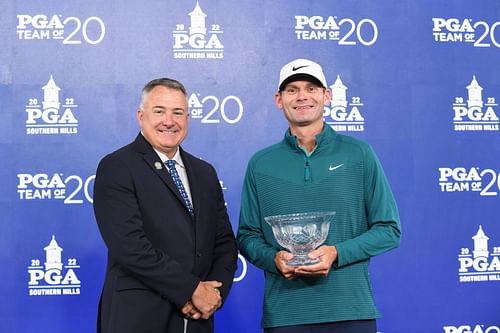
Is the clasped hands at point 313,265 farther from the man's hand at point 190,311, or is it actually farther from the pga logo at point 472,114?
the pga logo at point 472,114

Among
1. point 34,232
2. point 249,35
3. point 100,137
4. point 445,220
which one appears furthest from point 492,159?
point 34,232

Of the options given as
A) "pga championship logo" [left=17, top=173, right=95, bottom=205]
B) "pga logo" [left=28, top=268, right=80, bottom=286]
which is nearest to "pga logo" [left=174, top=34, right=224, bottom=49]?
"pga championship logo" [left=17, top=173, right=95, bottom=205]

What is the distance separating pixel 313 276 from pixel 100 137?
1881mm

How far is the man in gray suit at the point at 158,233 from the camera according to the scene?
2072 millimetres

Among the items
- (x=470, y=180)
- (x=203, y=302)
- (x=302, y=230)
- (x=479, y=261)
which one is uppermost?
(x=470, y=180)

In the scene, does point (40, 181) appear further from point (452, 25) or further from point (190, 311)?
point (452, 25)

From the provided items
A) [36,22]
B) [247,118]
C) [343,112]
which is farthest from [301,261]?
[36,22]

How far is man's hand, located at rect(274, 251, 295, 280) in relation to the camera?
2.05 meters

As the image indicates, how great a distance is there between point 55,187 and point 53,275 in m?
0.50

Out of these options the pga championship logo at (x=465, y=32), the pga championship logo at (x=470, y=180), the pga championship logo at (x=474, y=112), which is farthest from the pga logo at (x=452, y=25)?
the pga championship logo at (x=470, y=180)

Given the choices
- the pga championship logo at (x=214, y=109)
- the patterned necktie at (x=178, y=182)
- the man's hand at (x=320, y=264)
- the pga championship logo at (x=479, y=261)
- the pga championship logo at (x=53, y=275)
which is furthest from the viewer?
the pga championship logo at (x=479, y=261)

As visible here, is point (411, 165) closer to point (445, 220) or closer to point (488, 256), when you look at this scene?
point (445, 220)

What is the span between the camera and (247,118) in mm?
3652

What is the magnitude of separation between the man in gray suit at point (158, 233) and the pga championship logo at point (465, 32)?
217 centimetres
